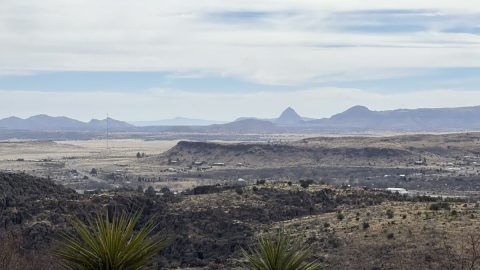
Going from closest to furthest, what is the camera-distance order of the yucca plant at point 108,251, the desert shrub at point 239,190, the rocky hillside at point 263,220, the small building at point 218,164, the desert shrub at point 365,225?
the yucca plant at point 108,251, the rocky hillside at point 263,220, the desert shrub at point 365,225, the desert shrub at point 239,190, the small building at point 218,164

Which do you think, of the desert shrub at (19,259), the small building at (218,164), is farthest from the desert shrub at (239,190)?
the small building at (218,164)

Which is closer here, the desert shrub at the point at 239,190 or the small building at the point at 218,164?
the desert shrub at the point at 239,190

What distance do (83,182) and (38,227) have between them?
232 ft

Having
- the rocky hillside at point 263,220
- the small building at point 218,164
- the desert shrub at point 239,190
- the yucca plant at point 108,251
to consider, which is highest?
the yucca plant at point 108,251

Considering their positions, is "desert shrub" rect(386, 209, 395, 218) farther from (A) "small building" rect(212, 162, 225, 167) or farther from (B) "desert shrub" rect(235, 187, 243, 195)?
(A) "small building" rect(212, 162, 225, 167)

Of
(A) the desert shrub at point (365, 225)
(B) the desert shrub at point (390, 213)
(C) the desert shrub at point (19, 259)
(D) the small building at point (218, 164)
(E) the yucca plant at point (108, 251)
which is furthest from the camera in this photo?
(D) the small building at point (218, 164)

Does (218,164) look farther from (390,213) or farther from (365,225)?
(365,225)

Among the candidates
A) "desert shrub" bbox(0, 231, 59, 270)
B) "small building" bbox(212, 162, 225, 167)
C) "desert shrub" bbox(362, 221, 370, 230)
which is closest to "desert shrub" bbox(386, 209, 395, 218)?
"desert shrub" bbox(362, 221, 370, 230)

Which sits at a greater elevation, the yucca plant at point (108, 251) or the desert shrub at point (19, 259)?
the yucca plant at point (108, 251)

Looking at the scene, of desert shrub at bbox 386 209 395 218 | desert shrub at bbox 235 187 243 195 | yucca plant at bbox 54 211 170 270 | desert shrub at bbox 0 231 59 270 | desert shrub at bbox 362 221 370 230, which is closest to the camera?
yucca plant at bbox 54 211 170 270

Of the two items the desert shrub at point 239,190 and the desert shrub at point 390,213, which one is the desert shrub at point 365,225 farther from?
the desert shrub at point 239,190

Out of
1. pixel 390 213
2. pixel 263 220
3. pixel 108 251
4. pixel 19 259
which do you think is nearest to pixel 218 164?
pixel 263 220

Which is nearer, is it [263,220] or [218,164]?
[263,220]

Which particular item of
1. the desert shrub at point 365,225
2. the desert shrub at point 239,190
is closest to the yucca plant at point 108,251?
the desert shrub at point 365,225
